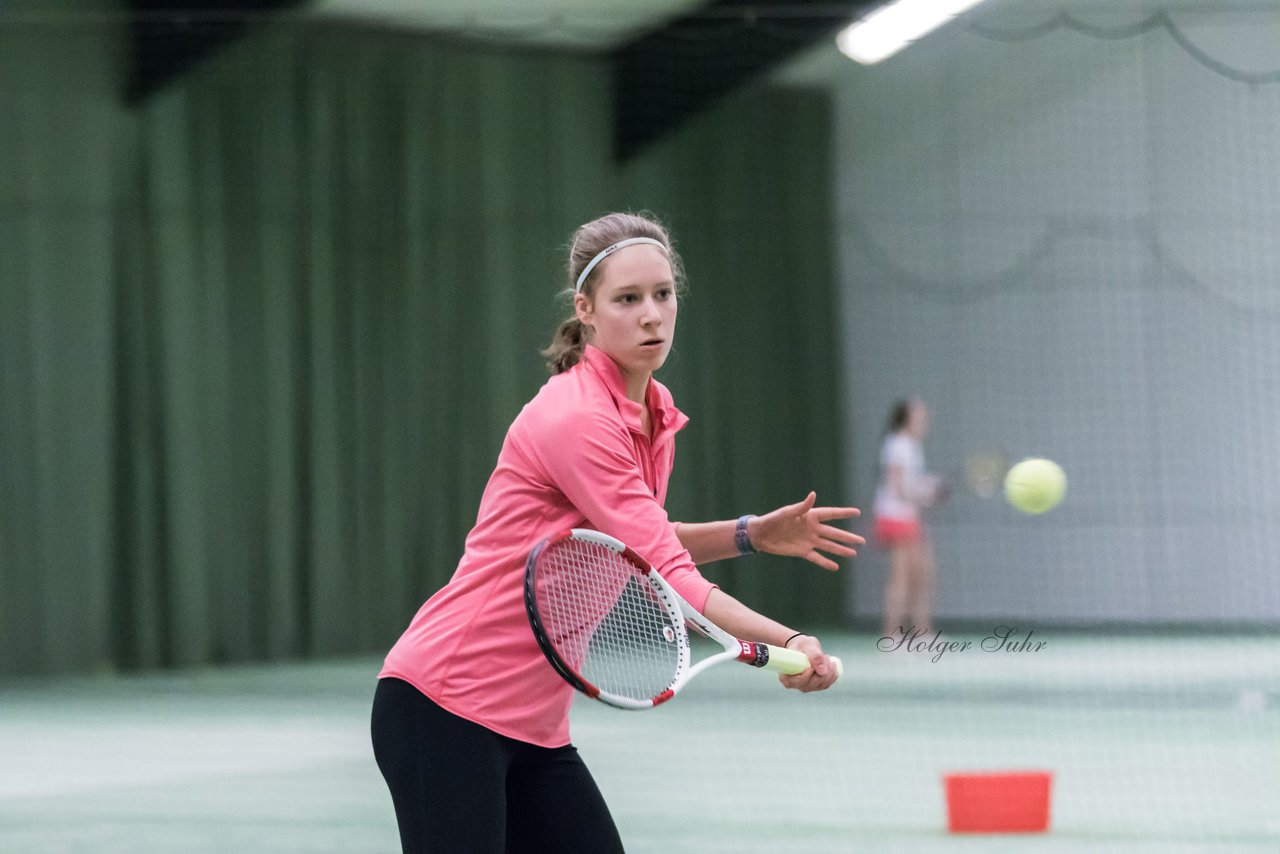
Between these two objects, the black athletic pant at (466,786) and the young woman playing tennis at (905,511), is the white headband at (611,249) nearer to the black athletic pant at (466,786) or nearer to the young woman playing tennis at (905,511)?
the black athletic pant at (466,786)

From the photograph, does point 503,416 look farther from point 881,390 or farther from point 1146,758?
point 1146,758

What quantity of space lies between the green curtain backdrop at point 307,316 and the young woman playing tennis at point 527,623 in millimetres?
8083

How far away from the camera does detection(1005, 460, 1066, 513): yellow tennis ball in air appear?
5.22 m

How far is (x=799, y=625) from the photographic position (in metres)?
13.1

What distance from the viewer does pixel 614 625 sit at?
2.44 metres

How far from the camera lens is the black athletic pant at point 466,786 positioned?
7.36 feet

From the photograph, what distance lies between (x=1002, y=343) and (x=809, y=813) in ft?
25.1

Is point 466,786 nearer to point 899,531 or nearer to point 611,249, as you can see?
point 611,249

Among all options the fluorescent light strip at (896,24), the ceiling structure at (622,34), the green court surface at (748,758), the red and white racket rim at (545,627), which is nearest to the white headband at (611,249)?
the red and white racket rim at (545,627)

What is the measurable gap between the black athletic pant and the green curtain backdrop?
8074mm

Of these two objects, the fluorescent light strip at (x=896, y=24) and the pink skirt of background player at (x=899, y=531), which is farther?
the pink skirt of background player at (x=899, y=531)

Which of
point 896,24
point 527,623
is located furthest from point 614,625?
point 896,24

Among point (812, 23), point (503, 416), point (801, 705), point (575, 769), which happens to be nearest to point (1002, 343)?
point (812, 23)

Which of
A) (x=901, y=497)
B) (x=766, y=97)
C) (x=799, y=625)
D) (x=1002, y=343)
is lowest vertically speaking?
(x=799, y=625)
